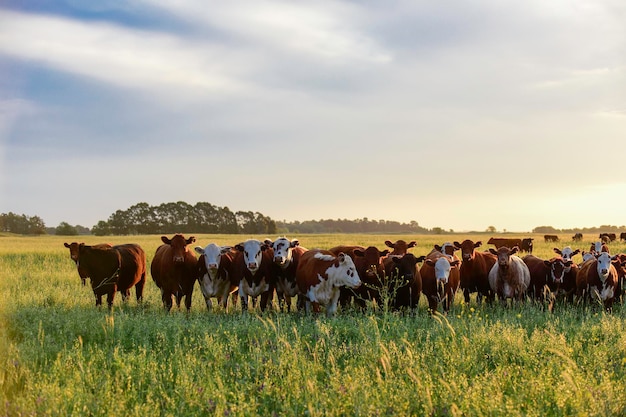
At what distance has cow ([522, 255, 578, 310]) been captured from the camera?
1546 cm

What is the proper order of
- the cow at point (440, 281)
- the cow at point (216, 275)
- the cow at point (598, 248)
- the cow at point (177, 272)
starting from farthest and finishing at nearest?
the cow at point (598, 248), the cow at point (177, 272), the cow at point (216, 275), the cow at point (440, 281)

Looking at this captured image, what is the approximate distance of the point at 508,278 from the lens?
48.6ft

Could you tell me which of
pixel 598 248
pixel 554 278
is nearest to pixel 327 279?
pixel 554 278

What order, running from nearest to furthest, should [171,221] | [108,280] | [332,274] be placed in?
[332,274]
[108,280]
[171,221]

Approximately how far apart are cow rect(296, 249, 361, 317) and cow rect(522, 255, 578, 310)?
17.9ft

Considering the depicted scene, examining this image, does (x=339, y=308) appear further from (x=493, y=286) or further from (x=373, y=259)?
(x=493, y=286)

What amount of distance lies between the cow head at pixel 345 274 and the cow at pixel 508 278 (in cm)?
421

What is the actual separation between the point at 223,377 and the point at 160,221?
258 ft

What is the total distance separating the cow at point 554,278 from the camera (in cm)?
1546

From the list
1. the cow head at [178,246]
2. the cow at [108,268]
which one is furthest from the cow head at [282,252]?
the cow at [108,268]

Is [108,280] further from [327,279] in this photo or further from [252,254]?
[327,279]

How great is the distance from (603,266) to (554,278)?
152cm

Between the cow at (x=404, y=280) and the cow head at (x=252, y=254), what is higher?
the cow head at (x=252, y=254)

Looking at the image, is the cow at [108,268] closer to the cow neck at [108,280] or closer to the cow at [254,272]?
the cow neck at [108,280]
